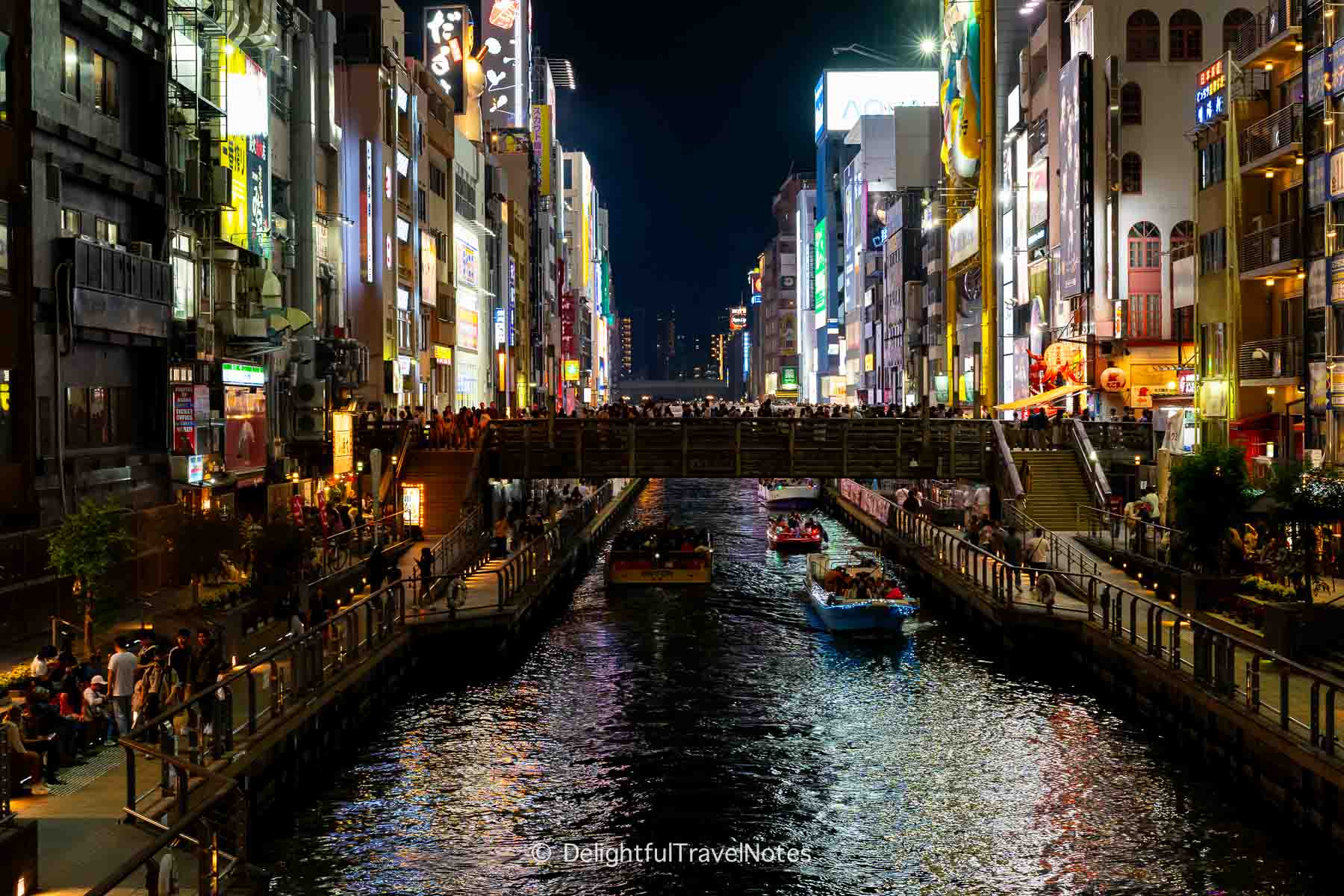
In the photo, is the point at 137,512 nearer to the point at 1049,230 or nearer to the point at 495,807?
the point at 495,807

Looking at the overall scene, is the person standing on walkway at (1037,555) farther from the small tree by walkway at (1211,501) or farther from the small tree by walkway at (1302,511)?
the small tree by walkway at (1302,511)

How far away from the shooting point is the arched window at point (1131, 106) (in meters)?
77.6

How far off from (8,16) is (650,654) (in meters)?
23.5

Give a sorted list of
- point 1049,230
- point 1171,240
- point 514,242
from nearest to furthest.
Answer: point 1171,240
point 1049,230
point 514,242

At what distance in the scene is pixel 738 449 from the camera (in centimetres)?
5719

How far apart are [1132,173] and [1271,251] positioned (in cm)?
2757

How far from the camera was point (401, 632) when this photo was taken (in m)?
37.7

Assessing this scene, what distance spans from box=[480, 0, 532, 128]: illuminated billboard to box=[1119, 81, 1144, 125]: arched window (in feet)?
250

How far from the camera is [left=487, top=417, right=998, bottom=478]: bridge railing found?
187ft

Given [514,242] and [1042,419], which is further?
[514,242]

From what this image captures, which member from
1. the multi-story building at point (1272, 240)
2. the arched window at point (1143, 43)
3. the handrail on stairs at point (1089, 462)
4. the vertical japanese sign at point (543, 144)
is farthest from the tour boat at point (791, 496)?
the vertical japanese sign at point (543, 144)

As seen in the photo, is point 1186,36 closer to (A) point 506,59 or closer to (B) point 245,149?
(B) point 245,149

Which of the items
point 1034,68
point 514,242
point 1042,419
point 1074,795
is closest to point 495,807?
point 1074,795

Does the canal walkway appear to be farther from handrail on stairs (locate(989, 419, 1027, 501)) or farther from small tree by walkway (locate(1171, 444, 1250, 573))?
small tree by walkway (locate(1171, 444, 1250, 573))
